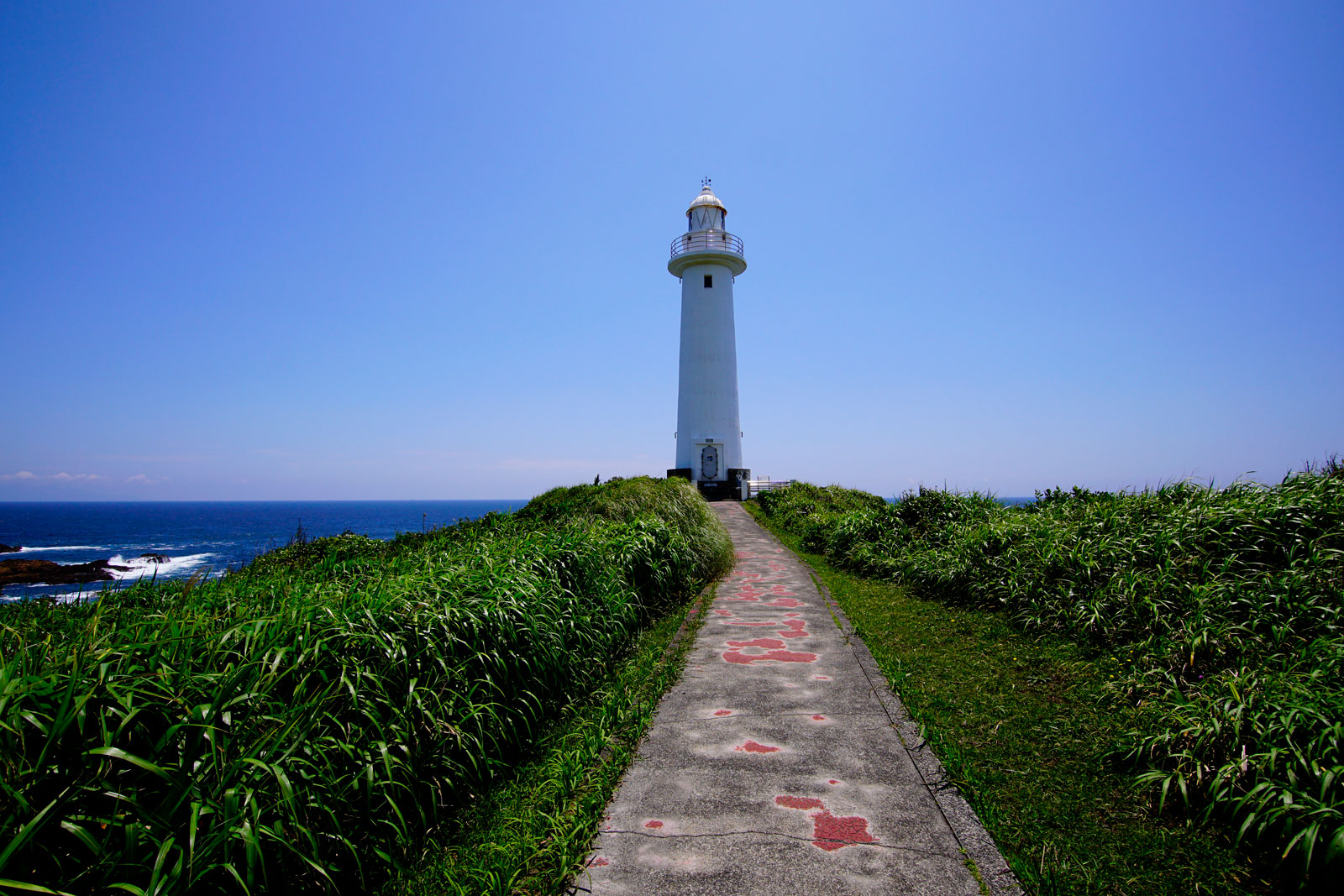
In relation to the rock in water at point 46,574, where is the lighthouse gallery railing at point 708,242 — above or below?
above

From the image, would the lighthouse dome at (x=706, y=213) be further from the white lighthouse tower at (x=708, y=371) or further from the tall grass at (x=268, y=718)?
the tall grass at (x=268, y=718)

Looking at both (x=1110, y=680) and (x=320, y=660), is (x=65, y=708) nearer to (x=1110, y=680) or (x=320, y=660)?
(x=320, y=660)

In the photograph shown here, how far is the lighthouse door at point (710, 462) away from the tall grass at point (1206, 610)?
14.6 meters

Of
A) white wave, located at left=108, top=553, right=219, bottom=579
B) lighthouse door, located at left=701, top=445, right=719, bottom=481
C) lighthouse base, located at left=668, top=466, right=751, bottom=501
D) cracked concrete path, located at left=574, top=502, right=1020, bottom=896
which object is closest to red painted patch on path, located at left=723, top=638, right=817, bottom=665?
cracked concrete path, located at left=574, top=502, right=1020, bottom=896

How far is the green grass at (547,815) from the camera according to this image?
2.59 meters

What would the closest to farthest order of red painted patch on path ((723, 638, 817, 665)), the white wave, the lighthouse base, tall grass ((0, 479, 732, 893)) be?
tall grass ((0, 479, 732, 893)) < red painted patch on path ((723, 638, 817, 665)) < the white wave < the lighthouse base

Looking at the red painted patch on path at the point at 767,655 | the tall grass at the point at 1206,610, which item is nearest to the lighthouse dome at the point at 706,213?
the tall grass at the point at 1206,610

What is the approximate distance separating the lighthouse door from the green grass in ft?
65.6

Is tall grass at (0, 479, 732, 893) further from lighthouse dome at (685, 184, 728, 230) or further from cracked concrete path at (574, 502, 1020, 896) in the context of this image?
lighthouse dome at (685, 184, 728, 230)

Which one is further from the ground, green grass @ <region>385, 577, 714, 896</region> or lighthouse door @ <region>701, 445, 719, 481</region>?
lighthouse door @ <region>701, 445, 719, 481</region>

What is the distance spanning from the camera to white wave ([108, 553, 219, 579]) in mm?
22856

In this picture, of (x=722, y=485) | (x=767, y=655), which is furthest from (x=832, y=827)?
(x=722, y=485)

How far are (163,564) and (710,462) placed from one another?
75.4ft

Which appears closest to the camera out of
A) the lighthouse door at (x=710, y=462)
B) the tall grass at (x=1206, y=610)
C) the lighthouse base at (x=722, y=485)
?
the tall grass at (x=1206, y=610)
